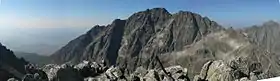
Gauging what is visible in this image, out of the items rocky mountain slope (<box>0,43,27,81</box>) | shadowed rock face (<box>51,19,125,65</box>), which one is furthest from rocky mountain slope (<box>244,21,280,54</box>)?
rocky mountain slope (<box>0,43,27,81</box>)

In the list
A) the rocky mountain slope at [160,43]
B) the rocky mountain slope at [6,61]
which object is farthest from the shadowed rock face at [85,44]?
the rocky mountain slope at [6,61]

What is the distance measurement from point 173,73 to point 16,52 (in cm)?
396

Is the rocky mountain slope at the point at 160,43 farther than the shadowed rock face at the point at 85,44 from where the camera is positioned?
Answer: Yes

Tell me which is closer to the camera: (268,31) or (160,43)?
(160,43)

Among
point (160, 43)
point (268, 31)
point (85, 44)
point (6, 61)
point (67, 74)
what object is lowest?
point (67, 74)

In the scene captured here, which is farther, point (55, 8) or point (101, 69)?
point (101, 69)

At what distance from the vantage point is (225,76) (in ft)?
23.3

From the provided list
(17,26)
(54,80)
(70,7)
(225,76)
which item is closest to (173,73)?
(225,76)

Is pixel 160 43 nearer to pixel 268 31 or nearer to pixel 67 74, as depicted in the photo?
pixel 268 31

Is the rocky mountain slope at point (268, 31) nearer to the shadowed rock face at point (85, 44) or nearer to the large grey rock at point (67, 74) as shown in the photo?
the shadowed rock face at point (85, 44)

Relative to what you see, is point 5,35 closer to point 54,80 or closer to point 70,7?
point 70,7

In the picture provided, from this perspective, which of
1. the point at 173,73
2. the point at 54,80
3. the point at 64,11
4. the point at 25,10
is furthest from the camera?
the point at 173,73

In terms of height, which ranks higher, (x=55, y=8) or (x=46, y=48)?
(x=55, y=8)

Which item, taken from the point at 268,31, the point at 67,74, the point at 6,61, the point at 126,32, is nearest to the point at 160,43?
the point at 268,31
